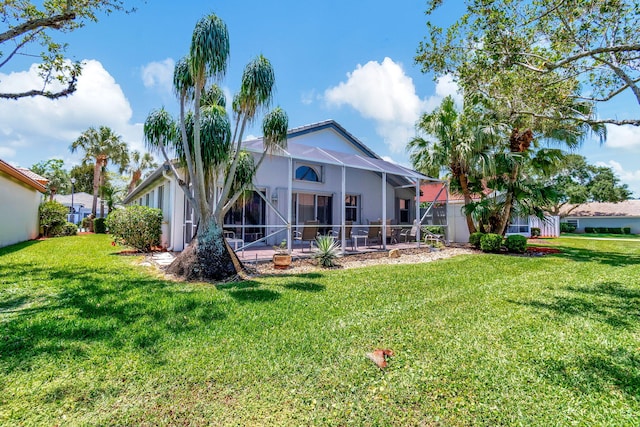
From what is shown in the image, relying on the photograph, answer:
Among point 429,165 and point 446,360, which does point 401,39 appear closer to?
point 429,165

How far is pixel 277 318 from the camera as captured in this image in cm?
466

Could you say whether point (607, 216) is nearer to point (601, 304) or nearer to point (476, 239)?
point (476, 239)

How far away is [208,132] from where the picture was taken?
7.31 meters

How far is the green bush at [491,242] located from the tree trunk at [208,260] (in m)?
10.8

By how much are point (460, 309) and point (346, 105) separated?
1490 centimetres

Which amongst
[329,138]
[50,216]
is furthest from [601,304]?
[50,216]

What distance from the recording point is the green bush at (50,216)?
18.7m

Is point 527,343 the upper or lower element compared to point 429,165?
lower

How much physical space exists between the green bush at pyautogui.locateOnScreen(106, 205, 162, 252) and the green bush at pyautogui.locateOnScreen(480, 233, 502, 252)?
44.8 feet

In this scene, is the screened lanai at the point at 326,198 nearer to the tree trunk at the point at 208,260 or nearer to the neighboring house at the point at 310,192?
the neighboring house at the point at 310,192

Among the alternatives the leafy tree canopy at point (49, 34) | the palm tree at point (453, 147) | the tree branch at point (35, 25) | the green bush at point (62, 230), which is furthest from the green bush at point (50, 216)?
the palm tree at point (453, 147)

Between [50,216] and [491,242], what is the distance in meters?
24.7

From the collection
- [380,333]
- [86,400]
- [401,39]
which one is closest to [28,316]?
[86,400]

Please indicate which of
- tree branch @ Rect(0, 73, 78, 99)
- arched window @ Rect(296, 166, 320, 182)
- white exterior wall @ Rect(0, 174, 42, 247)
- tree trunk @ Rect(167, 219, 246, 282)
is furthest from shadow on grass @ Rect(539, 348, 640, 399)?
white exterior wall @ Rect(0, 174, 42, 247)
